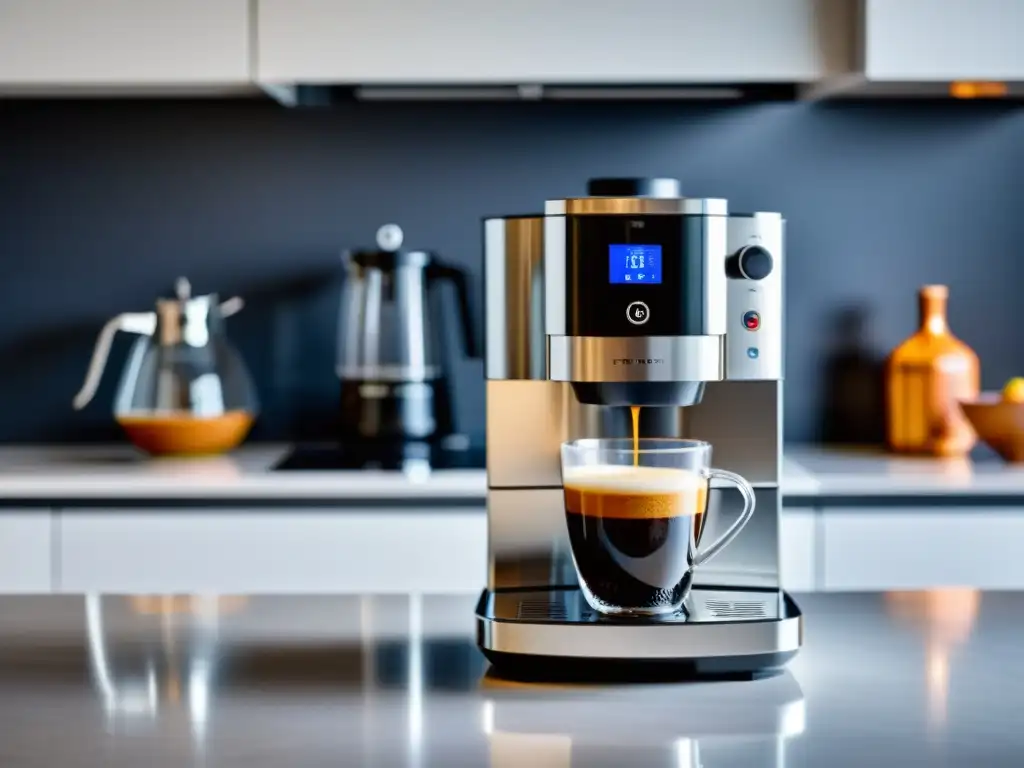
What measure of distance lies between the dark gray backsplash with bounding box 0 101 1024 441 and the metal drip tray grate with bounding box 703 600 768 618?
1.68 meters

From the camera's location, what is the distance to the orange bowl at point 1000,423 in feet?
7.80

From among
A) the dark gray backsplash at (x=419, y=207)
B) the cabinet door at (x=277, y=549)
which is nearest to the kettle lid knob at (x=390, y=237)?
the dark gray backsplash at (x=419, y=207)

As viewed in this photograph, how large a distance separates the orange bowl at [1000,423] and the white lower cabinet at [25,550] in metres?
1.54

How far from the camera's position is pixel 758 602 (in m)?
1.13

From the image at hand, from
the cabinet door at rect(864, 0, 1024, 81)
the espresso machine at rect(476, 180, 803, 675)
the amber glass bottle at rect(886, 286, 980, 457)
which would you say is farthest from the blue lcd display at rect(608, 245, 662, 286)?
the amber glass bottle at rect(886, 286, 980, 457)

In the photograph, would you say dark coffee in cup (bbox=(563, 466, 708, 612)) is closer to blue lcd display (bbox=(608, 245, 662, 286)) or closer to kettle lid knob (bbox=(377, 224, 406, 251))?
blue lcd display (bbox=(608, 245, 662, 286))

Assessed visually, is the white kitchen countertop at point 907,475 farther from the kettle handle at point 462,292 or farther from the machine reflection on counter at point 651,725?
the machine reflection on counter at point 651,725

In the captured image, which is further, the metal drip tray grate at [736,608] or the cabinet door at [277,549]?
the cabinet door at [277,549]

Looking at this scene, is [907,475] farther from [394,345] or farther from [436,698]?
[436,698]

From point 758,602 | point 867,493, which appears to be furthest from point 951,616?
point 867,493

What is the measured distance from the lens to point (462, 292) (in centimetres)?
254

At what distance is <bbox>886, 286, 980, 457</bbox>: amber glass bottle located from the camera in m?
2.58

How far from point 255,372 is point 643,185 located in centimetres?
173

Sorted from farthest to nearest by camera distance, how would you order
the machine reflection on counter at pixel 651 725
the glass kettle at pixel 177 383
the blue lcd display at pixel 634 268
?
the glass kettle at pixel 177 383
the blue lcd display at pixel 634 268
the machine reflection on counter at pixel 651 725
